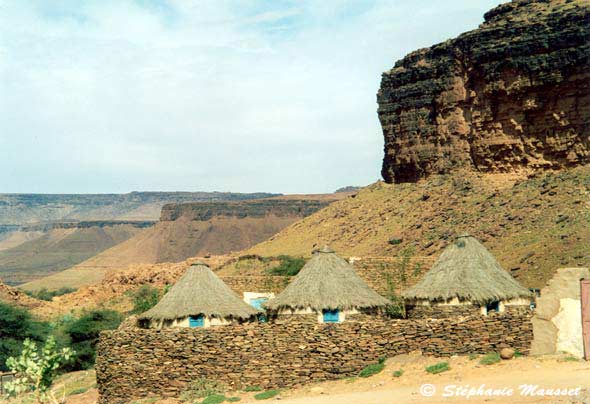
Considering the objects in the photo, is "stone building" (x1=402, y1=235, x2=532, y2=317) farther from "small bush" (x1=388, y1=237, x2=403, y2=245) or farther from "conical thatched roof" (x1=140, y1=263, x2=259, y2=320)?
"small bush" (x1=388, y1=237, x2=403, y2=245)

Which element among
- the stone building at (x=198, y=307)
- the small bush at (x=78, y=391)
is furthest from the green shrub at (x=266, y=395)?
the small bush at (x=78, y=391)

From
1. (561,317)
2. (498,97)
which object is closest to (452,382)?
(561,317)

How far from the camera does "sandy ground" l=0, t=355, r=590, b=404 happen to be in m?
14.4

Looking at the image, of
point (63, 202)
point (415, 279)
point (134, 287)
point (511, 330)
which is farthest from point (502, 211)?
point (63, 202)

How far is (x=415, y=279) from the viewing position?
34.8 meters

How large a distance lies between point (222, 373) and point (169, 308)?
5.68 m

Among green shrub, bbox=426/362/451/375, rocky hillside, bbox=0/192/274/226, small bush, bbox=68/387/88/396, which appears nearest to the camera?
green shrub, bbox=426/362/451/375

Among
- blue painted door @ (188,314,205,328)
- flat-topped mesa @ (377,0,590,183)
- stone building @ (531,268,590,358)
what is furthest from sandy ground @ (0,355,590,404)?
flat-topped mesa @ (377,0,590,183)

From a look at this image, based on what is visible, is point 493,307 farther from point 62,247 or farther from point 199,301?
point 62,247

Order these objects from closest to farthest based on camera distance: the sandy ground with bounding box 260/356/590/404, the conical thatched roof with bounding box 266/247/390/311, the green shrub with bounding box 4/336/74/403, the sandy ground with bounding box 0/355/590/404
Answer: the sandy ground with bounding box 0/355/590/404, the sandy ground with bounding box 260/356/590/404, the green shrub with bounding box 4/336/74/403, the conical thatched roof with bounding box 266/247/390/311

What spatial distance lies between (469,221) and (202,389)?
3032 cm

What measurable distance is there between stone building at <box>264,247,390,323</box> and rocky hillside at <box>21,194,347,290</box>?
258 ft

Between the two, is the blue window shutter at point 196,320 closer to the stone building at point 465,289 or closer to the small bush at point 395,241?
the stone building at point 465,289

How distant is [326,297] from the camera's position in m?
22.5
